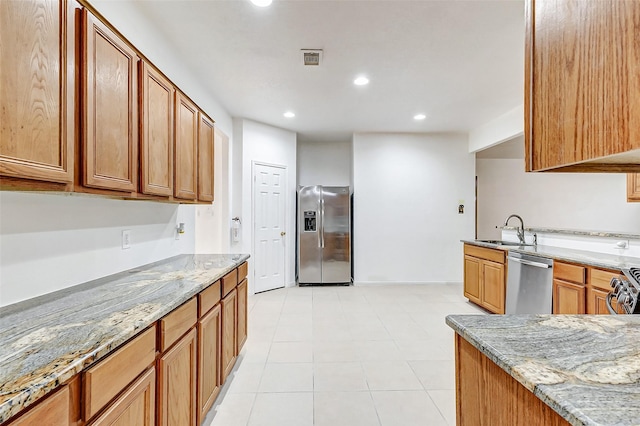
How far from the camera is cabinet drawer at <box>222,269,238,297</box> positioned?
2167mm

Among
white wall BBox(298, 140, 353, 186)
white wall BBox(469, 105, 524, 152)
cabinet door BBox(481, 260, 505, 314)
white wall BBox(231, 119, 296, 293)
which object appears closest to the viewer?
cabinet door BBox(481, 260, 505, 314)

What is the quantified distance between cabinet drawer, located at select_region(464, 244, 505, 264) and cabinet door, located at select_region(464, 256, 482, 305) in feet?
0.27

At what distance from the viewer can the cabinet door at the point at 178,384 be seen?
130 cm

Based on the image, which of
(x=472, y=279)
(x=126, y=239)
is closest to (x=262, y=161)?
(x=126, y=239)

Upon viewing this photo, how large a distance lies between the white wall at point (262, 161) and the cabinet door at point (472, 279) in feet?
9.28

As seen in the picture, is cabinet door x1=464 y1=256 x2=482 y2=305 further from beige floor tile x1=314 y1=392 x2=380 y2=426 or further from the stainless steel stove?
the stainless steel stove

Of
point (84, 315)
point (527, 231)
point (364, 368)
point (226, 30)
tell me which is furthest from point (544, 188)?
point (84, 315)

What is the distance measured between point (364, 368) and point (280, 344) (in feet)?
2.89

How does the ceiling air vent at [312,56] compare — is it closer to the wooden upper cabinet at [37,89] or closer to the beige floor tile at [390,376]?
the wooden upper cabinet at [37,89]

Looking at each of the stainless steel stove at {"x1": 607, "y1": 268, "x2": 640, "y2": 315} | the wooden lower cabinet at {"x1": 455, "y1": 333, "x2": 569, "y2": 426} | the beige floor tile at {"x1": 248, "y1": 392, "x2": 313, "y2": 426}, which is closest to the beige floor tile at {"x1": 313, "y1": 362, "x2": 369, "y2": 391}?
the beige floor tile at {"x1": 248, "y1": 392, "x2": 313, "y2": 426}

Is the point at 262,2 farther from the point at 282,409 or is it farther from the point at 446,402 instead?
the point at 446,402

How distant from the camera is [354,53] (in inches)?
107

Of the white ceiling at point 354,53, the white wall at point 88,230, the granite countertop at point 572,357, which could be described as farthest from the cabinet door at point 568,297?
the white wall at point 88,230

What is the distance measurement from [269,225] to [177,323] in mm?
3584
